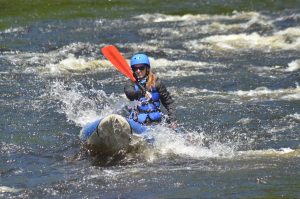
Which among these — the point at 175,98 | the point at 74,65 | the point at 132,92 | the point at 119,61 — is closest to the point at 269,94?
the point at 175,98

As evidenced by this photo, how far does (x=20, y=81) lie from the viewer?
15906 millimetres

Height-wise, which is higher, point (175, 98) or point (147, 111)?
point (147, 111)

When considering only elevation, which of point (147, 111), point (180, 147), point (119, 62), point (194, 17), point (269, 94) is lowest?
point (180, 147)

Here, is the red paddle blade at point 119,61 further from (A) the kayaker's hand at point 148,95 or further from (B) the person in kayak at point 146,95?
(A) the kayaker's hand at point 148,95

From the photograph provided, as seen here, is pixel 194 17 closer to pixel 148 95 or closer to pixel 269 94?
pixel 269 94

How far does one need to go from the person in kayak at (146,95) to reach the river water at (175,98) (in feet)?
1.02

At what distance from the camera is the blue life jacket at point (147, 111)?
408 inches

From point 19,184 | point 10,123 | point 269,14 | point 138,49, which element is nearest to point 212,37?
point 138,49

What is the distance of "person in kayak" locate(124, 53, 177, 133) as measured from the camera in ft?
33.8

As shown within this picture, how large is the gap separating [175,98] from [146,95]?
393cm

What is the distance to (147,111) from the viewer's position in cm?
1038

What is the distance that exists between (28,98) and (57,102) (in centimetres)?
66

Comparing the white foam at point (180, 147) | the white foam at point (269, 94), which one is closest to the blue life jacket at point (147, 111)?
the white foam at point (180, 147)

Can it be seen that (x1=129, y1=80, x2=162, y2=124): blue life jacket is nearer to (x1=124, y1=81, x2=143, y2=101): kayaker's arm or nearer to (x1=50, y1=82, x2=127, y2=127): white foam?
(x1=124, y1=81, x2=143, y2=101): kayaker's arm
